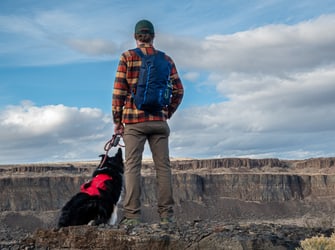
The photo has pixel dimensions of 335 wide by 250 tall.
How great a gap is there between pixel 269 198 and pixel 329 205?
9.82 meters

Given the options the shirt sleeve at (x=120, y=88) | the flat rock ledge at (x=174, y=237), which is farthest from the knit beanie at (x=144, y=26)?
the flat rock ledge at (x=174, y=237)

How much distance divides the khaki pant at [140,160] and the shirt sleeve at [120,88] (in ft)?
0.91

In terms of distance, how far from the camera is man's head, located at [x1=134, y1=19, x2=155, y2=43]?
8.23 meters

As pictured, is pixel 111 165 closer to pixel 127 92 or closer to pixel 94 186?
pixel 94 186

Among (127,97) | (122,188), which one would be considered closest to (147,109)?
(127,97)

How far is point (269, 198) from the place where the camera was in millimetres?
105188

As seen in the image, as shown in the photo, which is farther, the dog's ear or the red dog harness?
the dog's ear

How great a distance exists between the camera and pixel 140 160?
819 centimetres

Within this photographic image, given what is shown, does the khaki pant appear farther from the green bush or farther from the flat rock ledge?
the green bush

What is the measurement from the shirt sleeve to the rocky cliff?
64044 mm

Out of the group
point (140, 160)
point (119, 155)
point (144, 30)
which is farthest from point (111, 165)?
point (144, 30)

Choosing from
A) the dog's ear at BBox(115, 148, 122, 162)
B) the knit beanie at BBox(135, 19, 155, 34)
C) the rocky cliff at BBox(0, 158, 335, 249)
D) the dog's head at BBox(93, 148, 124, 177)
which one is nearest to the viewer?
the knit beanie at BBox(135, 19, 155, 34)

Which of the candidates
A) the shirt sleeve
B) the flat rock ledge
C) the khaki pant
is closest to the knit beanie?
the shirt sleeve

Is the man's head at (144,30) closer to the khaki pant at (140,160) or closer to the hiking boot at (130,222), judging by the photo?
the khaki pant at (140,160)
